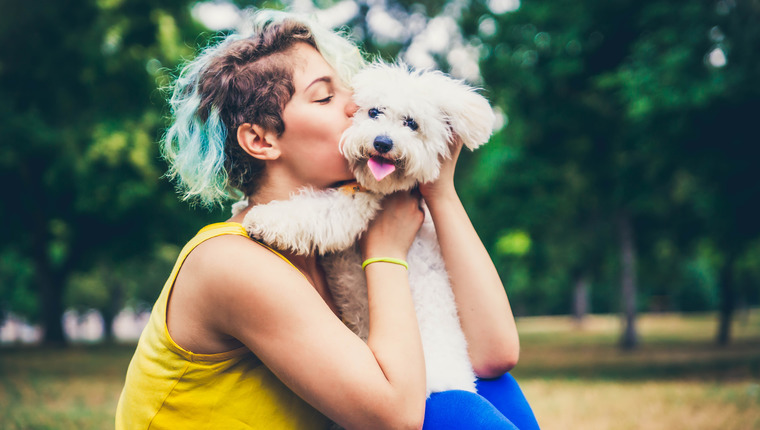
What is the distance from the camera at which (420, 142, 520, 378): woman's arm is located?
2094 mm

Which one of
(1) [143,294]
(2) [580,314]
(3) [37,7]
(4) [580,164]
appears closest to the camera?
(3) [37,7]

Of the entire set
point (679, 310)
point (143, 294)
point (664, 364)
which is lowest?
point (679, 310)

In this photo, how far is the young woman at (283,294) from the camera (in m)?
1.69

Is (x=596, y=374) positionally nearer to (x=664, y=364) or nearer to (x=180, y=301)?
(x=664, y=364)

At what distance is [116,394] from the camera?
9.30 metres

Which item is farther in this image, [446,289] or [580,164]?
[580,164]

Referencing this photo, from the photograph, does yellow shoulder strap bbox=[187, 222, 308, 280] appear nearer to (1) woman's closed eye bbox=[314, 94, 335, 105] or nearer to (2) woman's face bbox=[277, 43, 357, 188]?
(2) woman's face bbox=[277, 43, 357, 188]

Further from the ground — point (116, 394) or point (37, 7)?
point (37, 7)

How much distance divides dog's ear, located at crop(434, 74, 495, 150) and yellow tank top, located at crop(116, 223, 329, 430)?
0.81m

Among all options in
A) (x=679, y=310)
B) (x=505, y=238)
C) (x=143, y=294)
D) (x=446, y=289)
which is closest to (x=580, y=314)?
(x=679, y=310)

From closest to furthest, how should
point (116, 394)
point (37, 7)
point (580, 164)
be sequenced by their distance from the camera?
point (116, 394)
point (37, 7)
point (580, 164)

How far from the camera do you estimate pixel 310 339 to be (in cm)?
168

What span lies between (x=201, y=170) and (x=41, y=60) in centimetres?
1127

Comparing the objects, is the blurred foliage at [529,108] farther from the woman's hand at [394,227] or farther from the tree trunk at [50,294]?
the woman's hand at [394,227]
